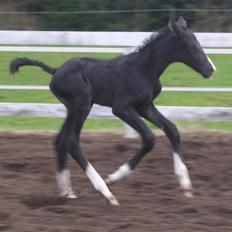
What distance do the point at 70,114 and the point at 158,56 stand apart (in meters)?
0.92

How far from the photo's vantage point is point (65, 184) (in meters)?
6.58

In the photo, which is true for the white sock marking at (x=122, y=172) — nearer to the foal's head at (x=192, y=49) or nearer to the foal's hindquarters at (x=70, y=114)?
the foal's hindquarters at (x=70, y=114)

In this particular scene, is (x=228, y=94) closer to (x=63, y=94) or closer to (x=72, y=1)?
(x=63, y=94)

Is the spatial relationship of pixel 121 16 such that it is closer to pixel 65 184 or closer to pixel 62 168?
pixel 62 168

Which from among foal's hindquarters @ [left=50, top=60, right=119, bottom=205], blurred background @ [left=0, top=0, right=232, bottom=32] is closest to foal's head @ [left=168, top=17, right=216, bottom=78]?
foal's hindquarters @ [left=50, top=60, right=119, bottom=205]

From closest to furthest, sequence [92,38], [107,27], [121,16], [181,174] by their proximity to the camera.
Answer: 1. [181,174]
2. [92,38]
3. [107,27]
4. [121,16]

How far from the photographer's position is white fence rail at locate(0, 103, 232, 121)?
9.10 m

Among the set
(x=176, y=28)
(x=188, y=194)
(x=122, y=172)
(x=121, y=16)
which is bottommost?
(x=121, y=16)

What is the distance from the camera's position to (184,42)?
21.5 feet

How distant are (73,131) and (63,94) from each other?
34cm

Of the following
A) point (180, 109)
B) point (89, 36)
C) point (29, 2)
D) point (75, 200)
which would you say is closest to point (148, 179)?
point (75, 200)

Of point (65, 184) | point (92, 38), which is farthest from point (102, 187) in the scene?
point (92, 38)

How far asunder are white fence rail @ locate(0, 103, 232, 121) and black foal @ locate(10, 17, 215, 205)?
2.39 m

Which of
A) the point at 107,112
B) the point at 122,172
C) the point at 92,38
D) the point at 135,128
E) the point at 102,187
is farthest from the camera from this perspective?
the point at 92,38
